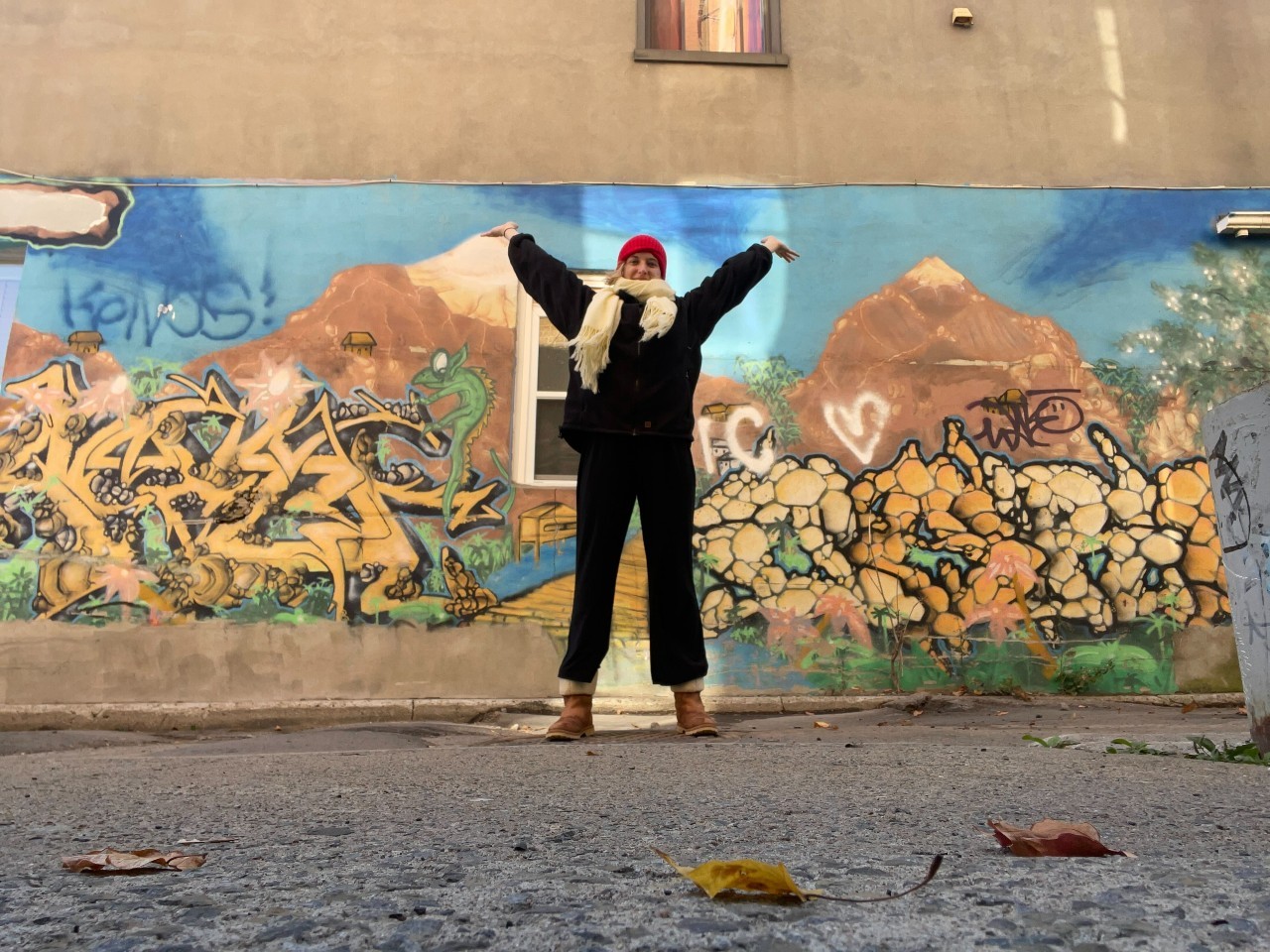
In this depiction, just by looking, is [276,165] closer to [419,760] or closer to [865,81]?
[865,81]

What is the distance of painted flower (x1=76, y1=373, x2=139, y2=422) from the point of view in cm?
604

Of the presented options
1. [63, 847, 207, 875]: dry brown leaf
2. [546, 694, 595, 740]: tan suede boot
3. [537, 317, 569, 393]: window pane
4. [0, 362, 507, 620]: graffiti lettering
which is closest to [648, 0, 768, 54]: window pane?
[537, 317, 569, 393]: window pane

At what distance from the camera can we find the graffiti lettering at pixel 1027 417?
20.3 feet

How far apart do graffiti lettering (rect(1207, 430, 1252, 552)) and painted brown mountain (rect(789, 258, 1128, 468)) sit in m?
3.52

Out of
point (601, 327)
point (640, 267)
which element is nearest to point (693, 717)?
point (601, 327)

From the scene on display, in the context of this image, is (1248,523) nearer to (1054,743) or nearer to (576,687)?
(1054,743)

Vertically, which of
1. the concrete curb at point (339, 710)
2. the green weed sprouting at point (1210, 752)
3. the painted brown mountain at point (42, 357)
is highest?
the painted brown mountain at point (42, 357)

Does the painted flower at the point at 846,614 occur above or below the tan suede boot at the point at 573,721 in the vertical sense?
Answer: above

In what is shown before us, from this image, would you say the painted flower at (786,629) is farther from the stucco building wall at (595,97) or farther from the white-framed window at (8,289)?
the white-framed window at (8,289)

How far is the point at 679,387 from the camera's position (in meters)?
3.61

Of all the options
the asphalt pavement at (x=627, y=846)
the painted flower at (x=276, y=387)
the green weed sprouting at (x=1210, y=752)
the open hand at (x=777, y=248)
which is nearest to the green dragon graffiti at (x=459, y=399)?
the painted flower at (x=276, y=387)

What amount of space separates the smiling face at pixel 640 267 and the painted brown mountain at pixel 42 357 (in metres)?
3.81

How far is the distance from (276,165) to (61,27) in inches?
68.5

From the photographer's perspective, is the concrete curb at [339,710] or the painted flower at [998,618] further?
the painted flower at [998,618]
